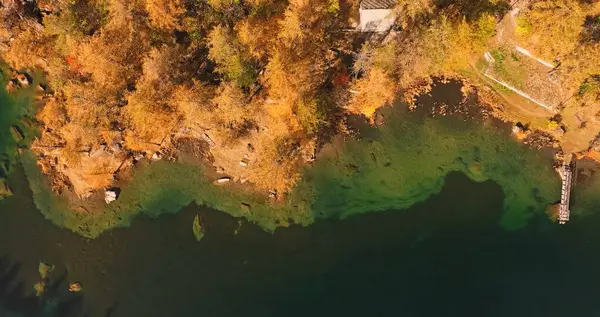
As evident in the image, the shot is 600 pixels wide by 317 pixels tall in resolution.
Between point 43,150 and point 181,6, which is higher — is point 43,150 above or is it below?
below

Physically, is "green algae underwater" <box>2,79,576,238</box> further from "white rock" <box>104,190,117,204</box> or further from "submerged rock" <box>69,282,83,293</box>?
"submerged rock" <box>69,282,83,293</box>

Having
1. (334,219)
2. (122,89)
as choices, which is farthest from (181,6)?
(334,219)

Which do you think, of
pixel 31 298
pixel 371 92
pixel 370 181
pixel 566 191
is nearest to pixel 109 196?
pixel 31 298

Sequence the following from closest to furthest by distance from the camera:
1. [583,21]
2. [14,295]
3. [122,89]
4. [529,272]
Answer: [583,21]
[122,89]
[529,272]
[14,295]

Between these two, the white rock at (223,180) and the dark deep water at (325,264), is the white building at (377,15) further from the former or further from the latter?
the white rock at (223,180)

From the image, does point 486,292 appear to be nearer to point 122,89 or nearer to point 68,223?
point 122,89

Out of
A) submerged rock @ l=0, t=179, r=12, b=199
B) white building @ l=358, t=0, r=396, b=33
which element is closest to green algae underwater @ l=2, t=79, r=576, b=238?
submerged rock @ l=0, t=179, r=12, b=199

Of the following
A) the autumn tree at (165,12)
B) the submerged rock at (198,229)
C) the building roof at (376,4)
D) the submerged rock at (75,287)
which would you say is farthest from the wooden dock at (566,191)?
the submerged rock at (75,287)
